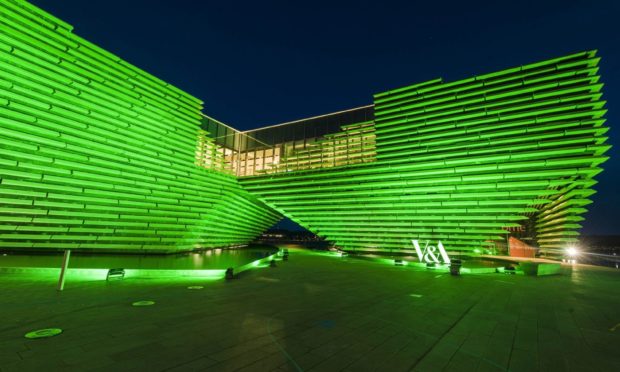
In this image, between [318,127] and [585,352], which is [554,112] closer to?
[585,352]

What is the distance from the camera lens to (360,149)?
59.1 feet

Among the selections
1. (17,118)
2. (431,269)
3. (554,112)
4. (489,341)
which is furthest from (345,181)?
(17,118)

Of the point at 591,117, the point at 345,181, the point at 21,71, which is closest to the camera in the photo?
the point at 21,71

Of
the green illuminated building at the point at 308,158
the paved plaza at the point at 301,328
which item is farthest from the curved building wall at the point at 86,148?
the paved plaza at the point at 301,328

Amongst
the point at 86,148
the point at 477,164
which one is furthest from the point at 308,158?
the point at 86,148

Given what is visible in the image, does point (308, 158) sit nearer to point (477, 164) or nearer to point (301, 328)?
point (477, 164)

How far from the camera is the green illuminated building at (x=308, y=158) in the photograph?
10.5m

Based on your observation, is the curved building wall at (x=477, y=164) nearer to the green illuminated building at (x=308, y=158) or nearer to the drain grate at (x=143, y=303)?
the green illuminated building at (x=308, y=158)

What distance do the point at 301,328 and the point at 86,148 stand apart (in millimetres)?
11884

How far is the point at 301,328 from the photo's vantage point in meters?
4.98

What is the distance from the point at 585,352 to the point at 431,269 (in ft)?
33.5

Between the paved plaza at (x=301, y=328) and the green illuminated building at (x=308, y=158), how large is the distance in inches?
177

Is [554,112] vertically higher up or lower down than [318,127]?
lower down

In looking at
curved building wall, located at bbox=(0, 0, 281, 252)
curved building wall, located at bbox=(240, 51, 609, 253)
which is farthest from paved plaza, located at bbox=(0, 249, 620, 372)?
curved building wall, located at bbox=(240, 51, 609, 253)
